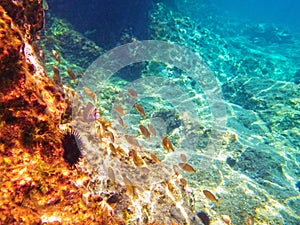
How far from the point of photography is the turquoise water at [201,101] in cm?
566

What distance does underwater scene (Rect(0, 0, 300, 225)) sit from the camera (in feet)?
6.31

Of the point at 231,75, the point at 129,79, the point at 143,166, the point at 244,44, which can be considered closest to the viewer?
the point at 143,166

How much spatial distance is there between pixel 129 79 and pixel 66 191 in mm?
8843

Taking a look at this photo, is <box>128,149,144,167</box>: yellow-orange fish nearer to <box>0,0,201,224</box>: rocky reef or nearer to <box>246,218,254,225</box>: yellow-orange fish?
<box>0,0,201,224</box>: rocky reef

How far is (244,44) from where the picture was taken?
893 inches

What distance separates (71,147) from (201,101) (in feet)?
27.9

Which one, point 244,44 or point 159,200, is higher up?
point 244,44

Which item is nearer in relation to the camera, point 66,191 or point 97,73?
point 66,191

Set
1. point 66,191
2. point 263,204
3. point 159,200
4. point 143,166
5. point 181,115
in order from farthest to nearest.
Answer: point 181,115
point 263,204
point 143,166
point 159,200
point 66,191

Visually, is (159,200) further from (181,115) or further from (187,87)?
(187,87)

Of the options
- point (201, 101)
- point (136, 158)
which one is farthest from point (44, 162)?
point (201, 101)

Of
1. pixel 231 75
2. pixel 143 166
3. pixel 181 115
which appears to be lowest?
pixel 143 166

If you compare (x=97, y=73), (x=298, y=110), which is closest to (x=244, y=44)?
(x=298, y=110)

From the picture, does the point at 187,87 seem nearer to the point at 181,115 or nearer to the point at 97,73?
the point at 181,115
